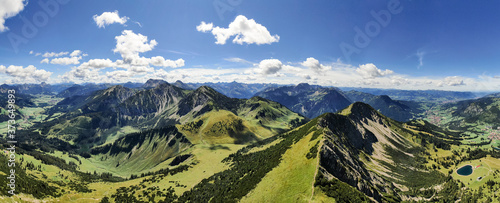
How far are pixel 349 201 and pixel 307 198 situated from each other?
1843 cm

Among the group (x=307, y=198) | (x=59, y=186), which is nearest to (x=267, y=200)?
(x=307, y=198)

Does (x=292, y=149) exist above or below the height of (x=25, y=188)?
above

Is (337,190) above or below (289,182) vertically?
above

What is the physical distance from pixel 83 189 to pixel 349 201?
21400 centimetres

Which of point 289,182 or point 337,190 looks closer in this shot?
point 337,190

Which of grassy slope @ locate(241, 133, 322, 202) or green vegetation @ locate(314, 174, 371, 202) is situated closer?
green vegetation @ locate(314, 174, 371, 202)

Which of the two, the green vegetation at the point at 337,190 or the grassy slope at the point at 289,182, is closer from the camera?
the green vegetation at the point at 337,190

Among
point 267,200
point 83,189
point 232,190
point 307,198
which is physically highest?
point 307,198

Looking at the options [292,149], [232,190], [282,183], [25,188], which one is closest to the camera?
[282,183]

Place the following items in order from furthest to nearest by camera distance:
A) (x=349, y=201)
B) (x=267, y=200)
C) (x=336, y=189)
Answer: (x=267, y=200) → (x=336, y=189) → (x=349, y=201)

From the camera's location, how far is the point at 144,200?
162 metres

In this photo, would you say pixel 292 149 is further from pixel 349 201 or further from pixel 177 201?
pixel 177 201

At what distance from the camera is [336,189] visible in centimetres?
9750

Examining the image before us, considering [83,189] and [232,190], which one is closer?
[232,190]
